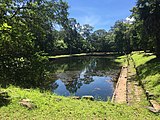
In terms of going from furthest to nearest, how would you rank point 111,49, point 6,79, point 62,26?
point 111,49
point 62,26
point 6,79

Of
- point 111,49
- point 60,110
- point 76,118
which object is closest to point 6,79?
point 60,110

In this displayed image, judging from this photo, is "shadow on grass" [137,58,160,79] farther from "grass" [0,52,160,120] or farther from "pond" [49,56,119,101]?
"grass" [0,52,160,120]

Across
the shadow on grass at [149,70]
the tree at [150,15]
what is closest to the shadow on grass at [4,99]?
the shadow on grass at [149,70]

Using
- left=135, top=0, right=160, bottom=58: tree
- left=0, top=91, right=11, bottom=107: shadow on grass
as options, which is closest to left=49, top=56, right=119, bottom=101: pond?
left=0, top=91, right=11, bottom=107: shadow on grass

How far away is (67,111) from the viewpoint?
9.55 metres

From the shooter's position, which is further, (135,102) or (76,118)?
(135,102)

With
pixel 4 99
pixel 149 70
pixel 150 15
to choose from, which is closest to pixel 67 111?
pixel 4 99

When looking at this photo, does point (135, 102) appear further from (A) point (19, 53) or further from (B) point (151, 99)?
(A) point (19, 53)

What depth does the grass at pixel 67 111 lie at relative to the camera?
8.79m

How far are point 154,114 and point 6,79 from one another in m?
10.1

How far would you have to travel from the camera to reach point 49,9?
2023 cm

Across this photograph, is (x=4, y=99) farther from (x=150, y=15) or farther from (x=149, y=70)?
(x=150, y=15)

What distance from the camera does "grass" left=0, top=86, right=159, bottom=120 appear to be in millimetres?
8789

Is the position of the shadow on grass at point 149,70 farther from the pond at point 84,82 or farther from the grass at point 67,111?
the grass at point 67,111
